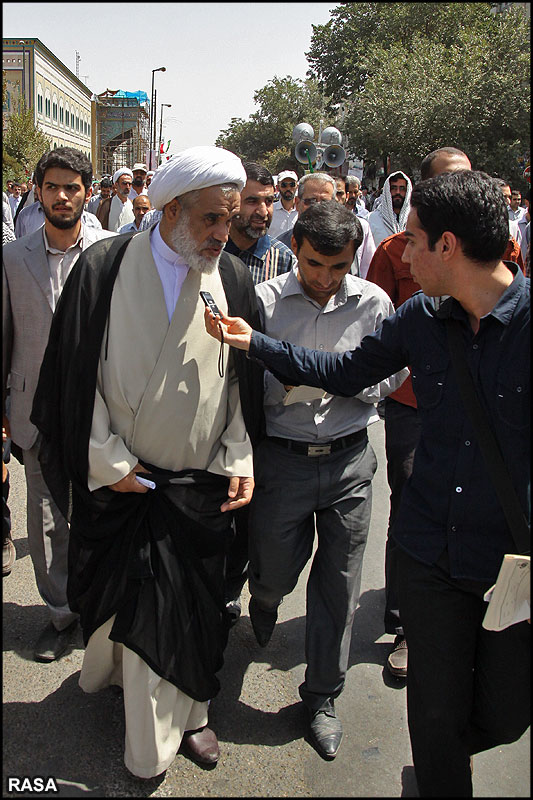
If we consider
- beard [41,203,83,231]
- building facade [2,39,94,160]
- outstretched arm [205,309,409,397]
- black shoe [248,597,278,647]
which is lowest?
black shoe [248,597,278,647]

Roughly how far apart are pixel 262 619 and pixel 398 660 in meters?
0.64

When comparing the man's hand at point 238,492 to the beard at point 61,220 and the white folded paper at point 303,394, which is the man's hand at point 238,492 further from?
the beard at point 61,220

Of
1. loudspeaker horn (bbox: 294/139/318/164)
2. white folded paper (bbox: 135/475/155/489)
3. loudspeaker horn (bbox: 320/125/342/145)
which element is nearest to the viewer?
white folded paper (bbox: 135/475/155/489)

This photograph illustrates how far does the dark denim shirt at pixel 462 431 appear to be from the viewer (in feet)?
6.77

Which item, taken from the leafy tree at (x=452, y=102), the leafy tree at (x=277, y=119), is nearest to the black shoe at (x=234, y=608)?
the leafy tree at (x=452, y=102)

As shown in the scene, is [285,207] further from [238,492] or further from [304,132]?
[238,492]

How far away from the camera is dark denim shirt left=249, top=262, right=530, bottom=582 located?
206 centimetres

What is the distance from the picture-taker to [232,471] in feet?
9.18

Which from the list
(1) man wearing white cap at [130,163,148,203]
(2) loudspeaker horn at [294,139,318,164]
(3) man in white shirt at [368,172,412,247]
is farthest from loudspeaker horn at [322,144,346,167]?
(3) man in white shirt at [368,172,412,247]

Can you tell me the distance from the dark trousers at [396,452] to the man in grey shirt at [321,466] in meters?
0.46

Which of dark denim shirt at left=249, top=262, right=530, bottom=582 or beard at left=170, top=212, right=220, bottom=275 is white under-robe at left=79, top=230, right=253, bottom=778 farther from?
dark denim shirt at left=249, top=262, right=530, bottom=582

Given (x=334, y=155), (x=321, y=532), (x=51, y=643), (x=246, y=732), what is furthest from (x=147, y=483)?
→ (x=334, y=155)

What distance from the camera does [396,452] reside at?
347cm

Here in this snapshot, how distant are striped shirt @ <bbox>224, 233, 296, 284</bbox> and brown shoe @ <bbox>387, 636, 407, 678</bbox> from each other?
1.98 meters
